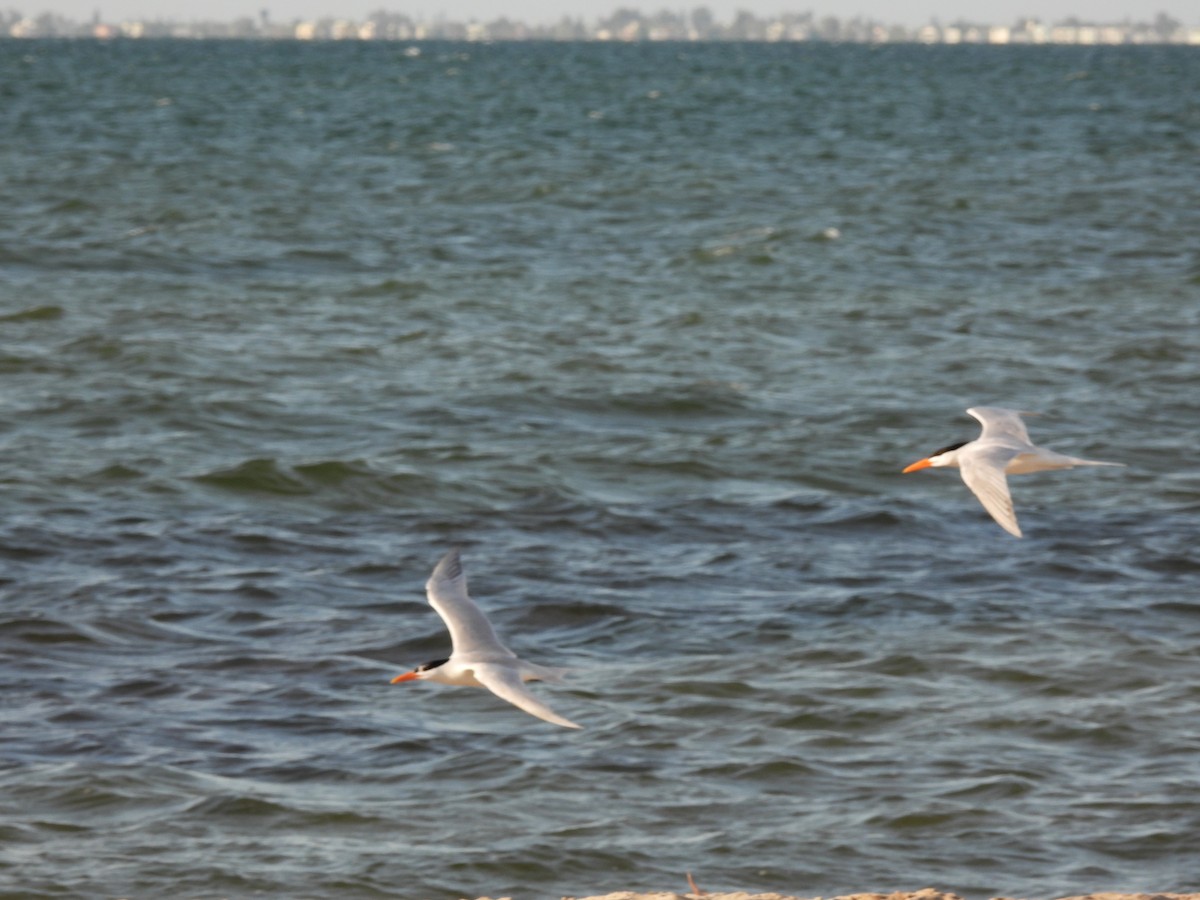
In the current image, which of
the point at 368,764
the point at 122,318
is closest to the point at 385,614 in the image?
the point at 368,764

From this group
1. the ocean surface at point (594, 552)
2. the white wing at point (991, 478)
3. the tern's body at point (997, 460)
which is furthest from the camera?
the ocean surface at point (594, 552)

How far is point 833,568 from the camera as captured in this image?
1256cm

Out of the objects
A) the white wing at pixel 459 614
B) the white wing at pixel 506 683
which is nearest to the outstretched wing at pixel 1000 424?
the white wing at pixel 459 614

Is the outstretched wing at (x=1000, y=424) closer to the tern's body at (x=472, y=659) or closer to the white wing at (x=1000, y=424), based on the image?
the white wing at (x=1000, y=424)

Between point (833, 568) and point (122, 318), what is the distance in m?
11.6

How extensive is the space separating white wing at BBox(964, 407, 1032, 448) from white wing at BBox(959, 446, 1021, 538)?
1.42 ft

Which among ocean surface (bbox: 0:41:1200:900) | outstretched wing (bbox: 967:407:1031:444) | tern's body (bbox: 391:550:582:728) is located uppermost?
outstretched wing (bbox: 967:407:1031:444)

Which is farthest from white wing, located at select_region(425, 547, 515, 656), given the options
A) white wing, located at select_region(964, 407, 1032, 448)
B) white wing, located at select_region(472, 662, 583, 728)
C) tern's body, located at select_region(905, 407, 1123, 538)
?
white wing, located at select_region(964, 407, 1032, 448)

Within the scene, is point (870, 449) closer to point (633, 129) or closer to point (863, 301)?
point (863, 301)

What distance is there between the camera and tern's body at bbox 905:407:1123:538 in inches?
317

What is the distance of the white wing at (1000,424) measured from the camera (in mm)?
9414

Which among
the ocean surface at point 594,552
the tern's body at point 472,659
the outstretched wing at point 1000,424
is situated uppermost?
the outstretched wing at point 1000,424

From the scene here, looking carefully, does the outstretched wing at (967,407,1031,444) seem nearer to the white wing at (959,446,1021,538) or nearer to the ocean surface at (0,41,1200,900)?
the white wing at (959,446,1021,538)

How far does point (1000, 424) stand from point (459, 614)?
10.2 ft
